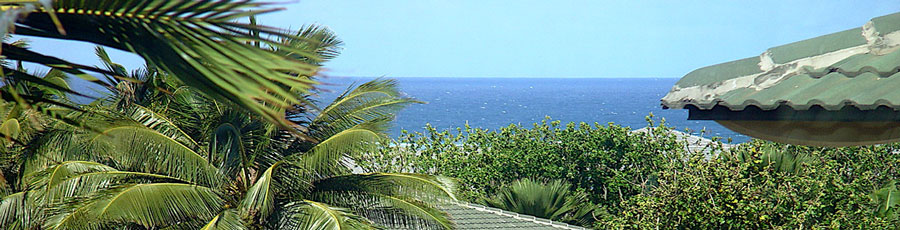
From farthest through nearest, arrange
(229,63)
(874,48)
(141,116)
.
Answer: (141,116) → (874,48) → (229,63)

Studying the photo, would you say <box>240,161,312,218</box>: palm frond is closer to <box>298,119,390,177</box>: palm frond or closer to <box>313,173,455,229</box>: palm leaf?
<box>298,119,390,177</box>: palm frond

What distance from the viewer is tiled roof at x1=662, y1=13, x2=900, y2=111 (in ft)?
7.57

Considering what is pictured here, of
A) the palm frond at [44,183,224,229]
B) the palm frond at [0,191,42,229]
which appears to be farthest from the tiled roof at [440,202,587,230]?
the palm frond at [0,191,42,229]

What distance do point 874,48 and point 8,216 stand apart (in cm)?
1320

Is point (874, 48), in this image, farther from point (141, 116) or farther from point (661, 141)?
point (661, 141)

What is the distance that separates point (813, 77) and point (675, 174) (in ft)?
28.6

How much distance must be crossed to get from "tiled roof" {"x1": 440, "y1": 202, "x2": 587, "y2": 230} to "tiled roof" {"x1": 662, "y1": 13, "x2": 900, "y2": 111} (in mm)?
14598

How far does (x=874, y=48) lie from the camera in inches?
101

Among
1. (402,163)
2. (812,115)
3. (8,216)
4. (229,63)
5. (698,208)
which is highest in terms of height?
(229,63)

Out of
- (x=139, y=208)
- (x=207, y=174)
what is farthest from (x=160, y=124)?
(x=139, y=208)

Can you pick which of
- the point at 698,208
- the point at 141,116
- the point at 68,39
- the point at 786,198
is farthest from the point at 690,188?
the point at 68,39

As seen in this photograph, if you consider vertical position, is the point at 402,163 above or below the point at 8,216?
below

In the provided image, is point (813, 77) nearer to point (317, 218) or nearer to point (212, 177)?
point (317, 218)

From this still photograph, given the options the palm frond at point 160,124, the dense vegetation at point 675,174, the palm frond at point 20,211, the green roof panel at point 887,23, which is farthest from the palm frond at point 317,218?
the green roof panel at point 887,23
